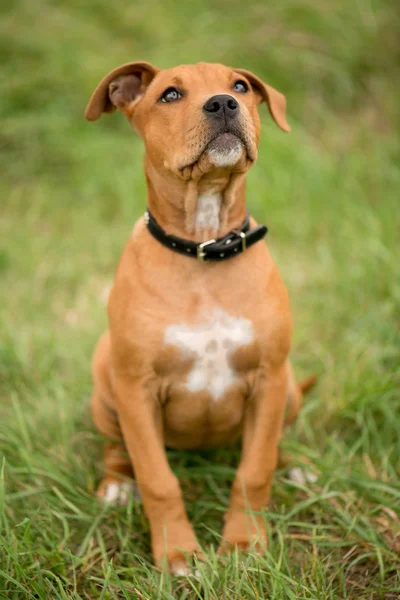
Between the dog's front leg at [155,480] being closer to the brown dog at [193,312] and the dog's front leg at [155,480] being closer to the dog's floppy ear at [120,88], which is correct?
the brown dog at [193,312]

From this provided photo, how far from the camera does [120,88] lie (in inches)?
117

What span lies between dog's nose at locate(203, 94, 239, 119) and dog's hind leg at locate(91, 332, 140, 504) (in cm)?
134

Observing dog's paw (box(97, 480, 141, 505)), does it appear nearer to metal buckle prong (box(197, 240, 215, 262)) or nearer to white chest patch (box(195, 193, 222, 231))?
metal buckle prong (box(197, 240, 215, 262))

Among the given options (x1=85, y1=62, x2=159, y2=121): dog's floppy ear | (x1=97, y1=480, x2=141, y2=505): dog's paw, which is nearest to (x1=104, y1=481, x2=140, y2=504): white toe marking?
(x1=97, y1=480, x2=141, y2=505): dog's paw

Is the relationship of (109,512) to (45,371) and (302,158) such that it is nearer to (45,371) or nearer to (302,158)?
(45,371)

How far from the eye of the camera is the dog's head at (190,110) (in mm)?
2471

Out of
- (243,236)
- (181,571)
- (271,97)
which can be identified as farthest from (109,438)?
(271,97)

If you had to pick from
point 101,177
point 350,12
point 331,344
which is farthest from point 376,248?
point 350,12

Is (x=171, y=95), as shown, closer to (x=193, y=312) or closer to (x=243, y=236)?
(x=243, y=236)

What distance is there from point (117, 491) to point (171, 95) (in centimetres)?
190

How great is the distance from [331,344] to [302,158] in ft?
7.64

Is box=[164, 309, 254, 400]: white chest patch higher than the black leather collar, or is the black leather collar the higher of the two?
the black leather collar

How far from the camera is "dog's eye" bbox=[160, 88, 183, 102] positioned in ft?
8.70

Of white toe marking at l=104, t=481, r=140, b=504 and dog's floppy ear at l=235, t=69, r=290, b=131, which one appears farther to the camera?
white toe marking at l=104, t=481, r=140, b=504
